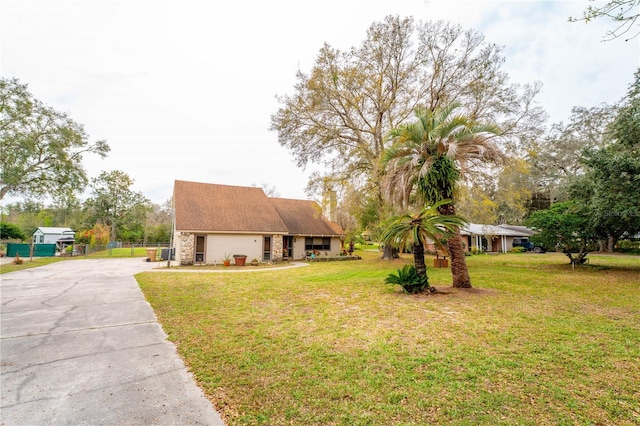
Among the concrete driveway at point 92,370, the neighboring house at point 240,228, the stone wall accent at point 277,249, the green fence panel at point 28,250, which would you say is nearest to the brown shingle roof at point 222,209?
the neighboring house at point 240,228

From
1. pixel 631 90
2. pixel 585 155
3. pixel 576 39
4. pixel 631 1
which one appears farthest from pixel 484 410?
pixel 631 90

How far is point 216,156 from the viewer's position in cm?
2600

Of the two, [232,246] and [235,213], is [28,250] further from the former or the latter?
[232,246]

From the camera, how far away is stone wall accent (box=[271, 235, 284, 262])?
65.8 ft

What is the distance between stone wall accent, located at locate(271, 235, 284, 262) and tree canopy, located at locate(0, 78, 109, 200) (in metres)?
16.0

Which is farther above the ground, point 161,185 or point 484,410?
point 161,185

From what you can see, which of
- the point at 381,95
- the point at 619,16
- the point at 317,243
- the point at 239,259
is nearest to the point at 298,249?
the point at 317,243

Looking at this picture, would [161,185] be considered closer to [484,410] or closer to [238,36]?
[238,36]

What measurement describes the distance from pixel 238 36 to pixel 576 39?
1066 cm

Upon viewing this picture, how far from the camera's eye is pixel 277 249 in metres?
20.3

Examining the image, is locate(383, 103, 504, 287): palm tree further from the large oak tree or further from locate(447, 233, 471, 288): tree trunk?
the large oak tree

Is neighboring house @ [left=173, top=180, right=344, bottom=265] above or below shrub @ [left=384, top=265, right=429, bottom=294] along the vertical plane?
above

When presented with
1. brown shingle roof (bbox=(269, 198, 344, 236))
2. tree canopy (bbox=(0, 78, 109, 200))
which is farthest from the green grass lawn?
tree canopy (bbox=(0, 78, 109, 200))

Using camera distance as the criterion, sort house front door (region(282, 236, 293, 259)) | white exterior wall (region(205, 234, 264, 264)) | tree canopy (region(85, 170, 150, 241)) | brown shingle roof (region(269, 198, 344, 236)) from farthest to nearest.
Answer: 1. tree canopy (region(85, 170, 150, 241))
2. brown shingle roof (region(269, 198, 344, 236))
3. house front door (region(282, 236, 293, 259))
4. white exterior wall (region(205, 234, 264, 264))
